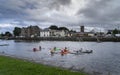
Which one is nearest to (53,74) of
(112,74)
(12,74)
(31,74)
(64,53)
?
(31,74)

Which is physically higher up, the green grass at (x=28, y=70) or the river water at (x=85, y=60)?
the green grass at (x=28, y=70)

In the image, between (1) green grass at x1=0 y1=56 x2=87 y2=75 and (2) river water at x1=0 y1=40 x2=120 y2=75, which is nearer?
(1) green grass at x1=0 y1=56 x2=87 y2=75

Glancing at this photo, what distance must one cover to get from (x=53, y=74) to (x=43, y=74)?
2.77 feet

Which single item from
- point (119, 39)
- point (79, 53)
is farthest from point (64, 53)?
point (119, 39)

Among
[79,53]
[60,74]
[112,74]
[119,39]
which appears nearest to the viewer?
[60,74]

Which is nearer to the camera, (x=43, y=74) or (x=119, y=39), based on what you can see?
(x=43, y=74)

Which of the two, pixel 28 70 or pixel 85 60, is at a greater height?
pixel 28 70

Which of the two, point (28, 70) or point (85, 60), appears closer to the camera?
point (28, 70)

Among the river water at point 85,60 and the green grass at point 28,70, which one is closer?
the green grass at point 28,70

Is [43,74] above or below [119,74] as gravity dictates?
above

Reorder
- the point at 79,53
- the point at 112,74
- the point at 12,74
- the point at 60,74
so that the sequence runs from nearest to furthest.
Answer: the point at 12,74
the point at 60,74
the point at 112,74
the point at 79,53

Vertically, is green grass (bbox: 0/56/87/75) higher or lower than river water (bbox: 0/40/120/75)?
higher

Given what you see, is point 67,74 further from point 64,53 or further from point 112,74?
point 64,53

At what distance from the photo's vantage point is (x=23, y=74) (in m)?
16.6
